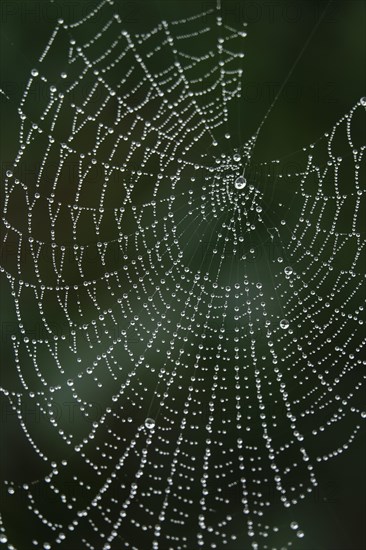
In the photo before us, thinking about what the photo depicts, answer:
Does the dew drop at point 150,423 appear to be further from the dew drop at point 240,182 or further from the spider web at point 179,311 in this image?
the dew drop at point 240,182

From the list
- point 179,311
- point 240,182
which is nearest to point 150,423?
point 179,311

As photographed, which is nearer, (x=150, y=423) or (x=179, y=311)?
(x=150, y=423)

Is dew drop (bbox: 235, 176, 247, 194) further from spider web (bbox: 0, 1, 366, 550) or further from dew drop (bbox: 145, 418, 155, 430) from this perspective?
dew drop (bbox: 145, 418, 155, 430)

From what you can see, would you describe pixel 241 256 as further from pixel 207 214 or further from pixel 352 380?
pixel 352 380

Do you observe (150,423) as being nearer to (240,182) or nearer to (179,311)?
(179,311)

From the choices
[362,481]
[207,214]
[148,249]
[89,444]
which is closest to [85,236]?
[148,249]

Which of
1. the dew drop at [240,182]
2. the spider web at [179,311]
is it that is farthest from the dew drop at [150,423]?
the dew drop at [240,182]

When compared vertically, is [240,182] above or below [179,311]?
above

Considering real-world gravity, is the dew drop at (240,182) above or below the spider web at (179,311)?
above

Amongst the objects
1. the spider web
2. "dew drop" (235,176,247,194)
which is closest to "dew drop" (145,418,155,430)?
the spider web
